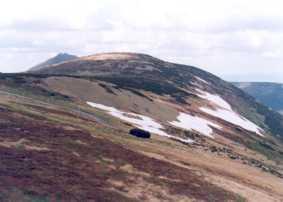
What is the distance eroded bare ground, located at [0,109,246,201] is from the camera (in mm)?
44094

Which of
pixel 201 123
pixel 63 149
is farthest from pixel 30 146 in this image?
pixel 201 123

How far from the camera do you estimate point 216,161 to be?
73188 millimetres

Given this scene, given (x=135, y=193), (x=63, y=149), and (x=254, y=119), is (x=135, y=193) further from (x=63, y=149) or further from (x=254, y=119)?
(x=254, y=119)

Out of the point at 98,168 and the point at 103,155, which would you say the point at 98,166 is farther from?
the point at 103,155

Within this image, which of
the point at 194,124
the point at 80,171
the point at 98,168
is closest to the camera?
the point at 80,171

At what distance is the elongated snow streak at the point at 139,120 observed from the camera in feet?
293

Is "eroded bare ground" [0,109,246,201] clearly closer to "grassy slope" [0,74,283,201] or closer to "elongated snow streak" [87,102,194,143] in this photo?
"grassy slope" [0,74,283,201]

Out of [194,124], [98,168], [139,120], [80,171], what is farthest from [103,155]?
[194,124]

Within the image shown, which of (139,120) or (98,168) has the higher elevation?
(139,120)

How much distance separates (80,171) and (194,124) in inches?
2690

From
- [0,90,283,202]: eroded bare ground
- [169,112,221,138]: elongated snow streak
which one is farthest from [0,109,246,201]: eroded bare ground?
[169,112,221,138]: elongated snow streak

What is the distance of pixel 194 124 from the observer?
116 metres

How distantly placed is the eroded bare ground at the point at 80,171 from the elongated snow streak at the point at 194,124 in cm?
4848

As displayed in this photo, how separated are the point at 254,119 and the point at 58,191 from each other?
154 meters
